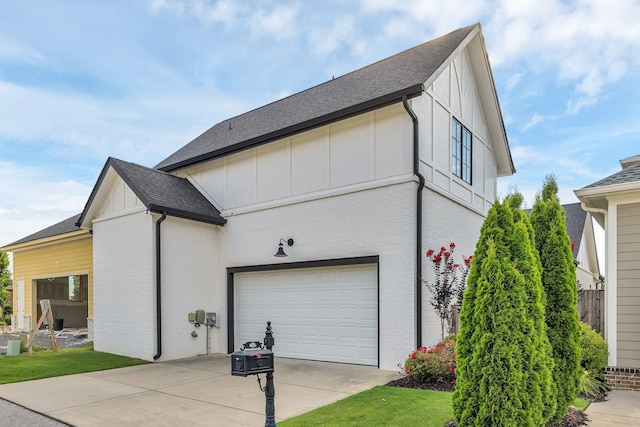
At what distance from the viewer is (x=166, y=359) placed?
1006cm

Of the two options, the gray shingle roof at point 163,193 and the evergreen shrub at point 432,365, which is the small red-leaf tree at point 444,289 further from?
the gray shingle roof at point 163,193

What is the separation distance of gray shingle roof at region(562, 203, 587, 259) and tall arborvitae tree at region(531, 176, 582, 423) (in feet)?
53.7

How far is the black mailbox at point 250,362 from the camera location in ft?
12.2

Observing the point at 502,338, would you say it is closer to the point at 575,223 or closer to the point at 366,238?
the point at 366,238

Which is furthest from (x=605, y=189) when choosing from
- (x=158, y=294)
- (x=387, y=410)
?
(x=158, y=294)

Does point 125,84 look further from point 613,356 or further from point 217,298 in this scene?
point 613,356

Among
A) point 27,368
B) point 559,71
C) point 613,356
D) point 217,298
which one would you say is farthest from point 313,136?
point 559,71

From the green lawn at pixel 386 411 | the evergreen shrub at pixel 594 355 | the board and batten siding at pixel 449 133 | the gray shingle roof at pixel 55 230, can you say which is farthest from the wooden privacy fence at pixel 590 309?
the gray shingle roof at pixel 55 230

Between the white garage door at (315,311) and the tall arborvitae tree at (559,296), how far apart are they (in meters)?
4.14

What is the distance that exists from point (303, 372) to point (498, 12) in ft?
31.6

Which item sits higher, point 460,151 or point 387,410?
point 460,151

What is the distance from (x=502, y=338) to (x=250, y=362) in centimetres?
228

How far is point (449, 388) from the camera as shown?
6.57m

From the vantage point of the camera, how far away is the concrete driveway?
5570 millimetres
